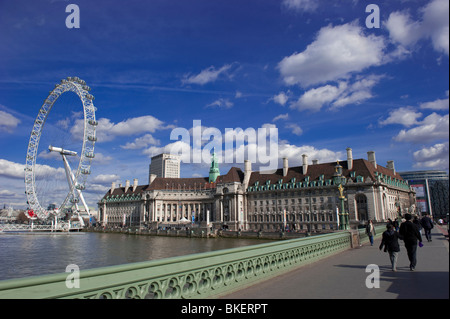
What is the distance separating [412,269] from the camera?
34.7 ft

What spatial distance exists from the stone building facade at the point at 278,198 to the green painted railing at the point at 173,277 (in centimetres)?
6131

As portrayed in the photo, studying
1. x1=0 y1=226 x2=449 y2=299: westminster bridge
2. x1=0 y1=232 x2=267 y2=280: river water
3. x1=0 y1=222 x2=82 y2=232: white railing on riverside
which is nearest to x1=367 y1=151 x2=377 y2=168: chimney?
x1=0 y1=232 x2=267 y2=280: river water

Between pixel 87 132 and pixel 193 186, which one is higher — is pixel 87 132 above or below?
above

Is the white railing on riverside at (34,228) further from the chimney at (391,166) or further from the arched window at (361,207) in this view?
the chimney at (391,166)

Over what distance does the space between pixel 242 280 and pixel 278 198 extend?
91.9 m

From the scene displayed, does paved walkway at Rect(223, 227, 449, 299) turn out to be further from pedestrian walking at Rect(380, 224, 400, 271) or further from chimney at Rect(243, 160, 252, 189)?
chimney at Rect(243, 160, 252, 189)

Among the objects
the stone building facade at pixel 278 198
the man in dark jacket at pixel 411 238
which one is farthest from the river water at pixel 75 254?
the stone building facade at pixel 278 198

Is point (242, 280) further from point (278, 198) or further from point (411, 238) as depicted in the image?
point (278, 198)

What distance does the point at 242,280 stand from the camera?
8664mm

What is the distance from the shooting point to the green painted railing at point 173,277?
468cm

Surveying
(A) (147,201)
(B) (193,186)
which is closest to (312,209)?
(B) (193,186)

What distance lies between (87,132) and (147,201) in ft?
194
